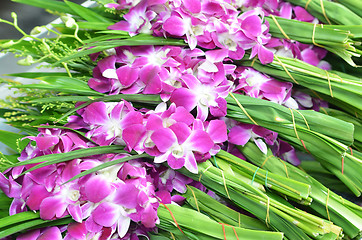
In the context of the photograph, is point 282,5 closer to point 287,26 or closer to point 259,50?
point 287,26

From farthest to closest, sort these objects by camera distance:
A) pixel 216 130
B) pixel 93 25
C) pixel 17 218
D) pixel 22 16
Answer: pixel 22 16, pixel 93 25, pixel 216 130, pixel 17 218

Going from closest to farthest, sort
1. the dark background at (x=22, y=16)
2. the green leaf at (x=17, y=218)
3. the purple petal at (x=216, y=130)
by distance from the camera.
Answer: the green leaf at (x=17, y=218), the purple petal at (x=216, y=130), the dark background at (x=22, y=16)

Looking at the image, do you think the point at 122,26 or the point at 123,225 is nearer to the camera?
the point at 123,225

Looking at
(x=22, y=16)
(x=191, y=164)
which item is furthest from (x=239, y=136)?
(x=22, y=16)

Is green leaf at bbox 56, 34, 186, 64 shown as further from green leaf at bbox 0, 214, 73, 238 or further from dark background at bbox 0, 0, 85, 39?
dark background at bbox 0, 0, 85, 39

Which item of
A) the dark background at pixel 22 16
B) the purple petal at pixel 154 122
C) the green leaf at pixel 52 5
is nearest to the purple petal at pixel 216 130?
the purple petal at pixel 154 122

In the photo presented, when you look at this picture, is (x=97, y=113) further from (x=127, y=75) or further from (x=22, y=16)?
(x=22, y=16)

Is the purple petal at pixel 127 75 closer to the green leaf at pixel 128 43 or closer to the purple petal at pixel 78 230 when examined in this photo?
the green leaf at pixel 128 43
